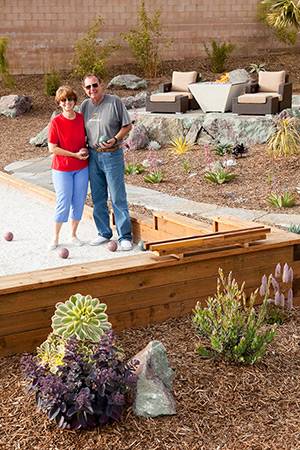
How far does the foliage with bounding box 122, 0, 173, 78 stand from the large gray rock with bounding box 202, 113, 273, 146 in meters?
7.98

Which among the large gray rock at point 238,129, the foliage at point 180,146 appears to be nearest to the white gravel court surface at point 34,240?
the foliage at point 180,146

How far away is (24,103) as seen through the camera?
49.1 feet

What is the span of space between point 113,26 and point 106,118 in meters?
14.4

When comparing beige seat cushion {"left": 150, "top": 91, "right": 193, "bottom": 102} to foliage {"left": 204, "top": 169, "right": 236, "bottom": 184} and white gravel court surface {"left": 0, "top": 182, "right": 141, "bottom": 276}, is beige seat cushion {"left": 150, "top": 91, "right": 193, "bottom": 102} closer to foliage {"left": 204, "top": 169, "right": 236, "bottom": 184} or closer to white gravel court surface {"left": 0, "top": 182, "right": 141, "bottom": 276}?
foliage {"left": 204, "top": 169, "right": 236, "bottom": 184}

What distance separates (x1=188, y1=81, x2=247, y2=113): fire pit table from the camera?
10.9 m

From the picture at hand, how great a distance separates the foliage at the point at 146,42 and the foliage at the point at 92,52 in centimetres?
73

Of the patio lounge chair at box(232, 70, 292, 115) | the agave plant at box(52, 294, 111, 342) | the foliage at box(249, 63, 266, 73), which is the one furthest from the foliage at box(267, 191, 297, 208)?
the foliage at box(249, 63, 266, 73)

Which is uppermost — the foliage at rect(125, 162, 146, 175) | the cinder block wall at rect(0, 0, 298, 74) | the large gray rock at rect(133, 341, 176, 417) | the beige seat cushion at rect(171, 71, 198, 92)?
the cinder block wall at rect(0, 0, 298, 74)

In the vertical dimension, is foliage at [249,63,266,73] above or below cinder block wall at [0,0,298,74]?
below

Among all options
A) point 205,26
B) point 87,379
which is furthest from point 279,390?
point 205,26

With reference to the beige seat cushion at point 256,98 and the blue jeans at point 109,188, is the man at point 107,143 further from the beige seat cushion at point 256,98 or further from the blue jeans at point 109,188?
the beige seat cushion at point 256,98

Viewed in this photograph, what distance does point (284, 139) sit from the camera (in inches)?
337

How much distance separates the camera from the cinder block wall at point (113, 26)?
1803 cm

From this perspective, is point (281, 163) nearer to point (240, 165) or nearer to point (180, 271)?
point (240, 165)
